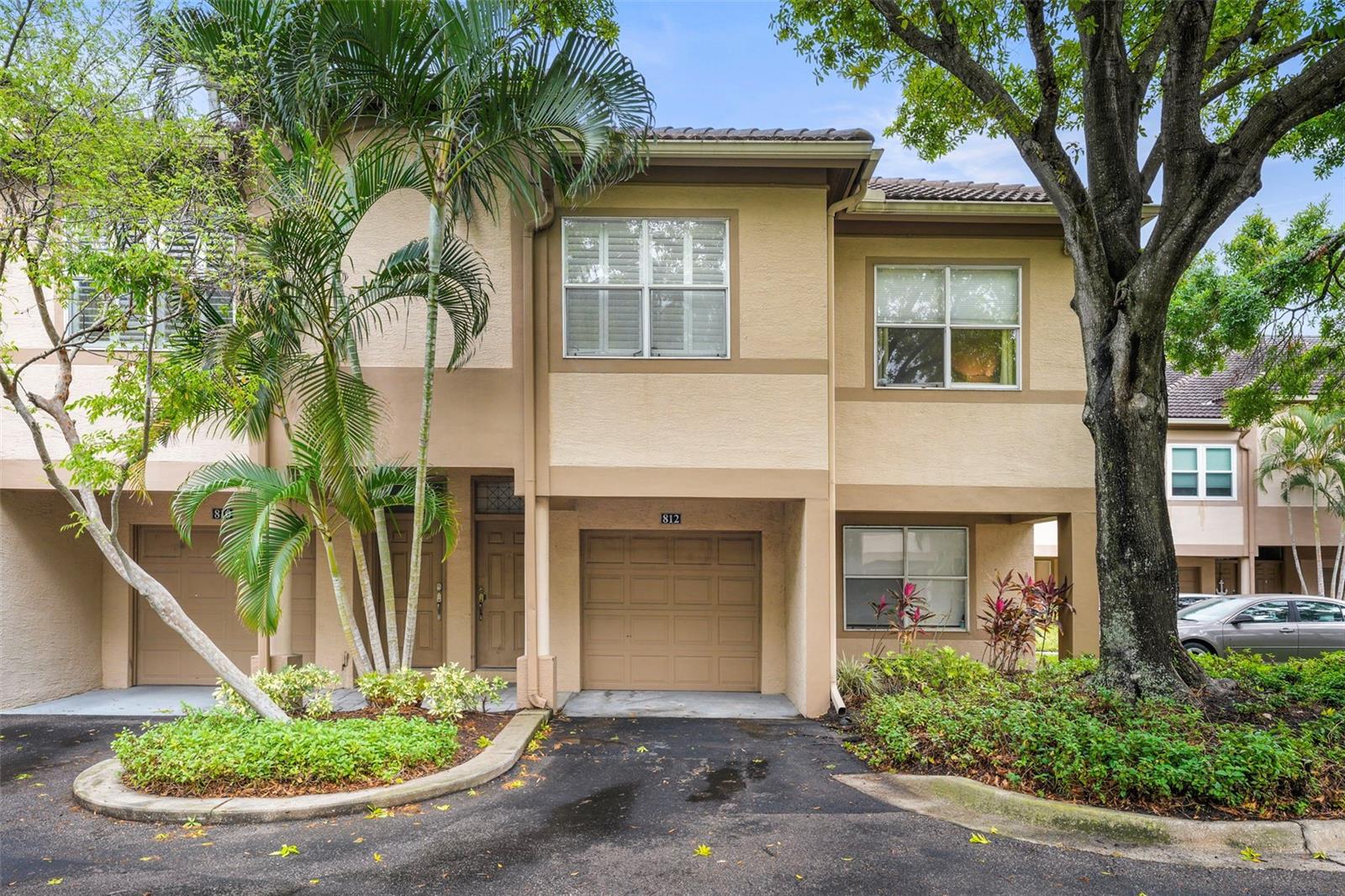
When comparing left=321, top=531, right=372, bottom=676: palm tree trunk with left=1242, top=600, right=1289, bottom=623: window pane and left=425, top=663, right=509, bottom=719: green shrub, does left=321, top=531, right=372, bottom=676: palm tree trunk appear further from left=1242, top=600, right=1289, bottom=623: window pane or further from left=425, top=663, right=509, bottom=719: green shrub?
left=1242, top=600, right=1289, bottom=623: window pane

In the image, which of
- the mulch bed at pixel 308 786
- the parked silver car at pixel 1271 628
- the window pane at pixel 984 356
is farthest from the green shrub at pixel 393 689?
the parked silver car at pixel 1271 628

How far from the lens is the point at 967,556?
35.5ft

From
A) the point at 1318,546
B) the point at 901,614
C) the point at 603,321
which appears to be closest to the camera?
the point at 603,321

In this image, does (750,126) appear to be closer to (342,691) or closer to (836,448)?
(836,448)

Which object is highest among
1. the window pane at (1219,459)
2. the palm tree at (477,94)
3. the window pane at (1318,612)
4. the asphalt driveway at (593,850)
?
the palm tree at (477,94)

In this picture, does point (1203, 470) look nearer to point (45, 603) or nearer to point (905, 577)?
point (905, 577)

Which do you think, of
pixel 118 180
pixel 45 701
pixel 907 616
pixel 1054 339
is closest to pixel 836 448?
pixel 907 616

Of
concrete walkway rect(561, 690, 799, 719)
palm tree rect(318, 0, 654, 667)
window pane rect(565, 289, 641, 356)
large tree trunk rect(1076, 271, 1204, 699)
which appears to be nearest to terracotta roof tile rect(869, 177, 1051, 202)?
large tree trunk rect(1076, 271, 1204, 699)

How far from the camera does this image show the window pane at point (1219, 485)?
68.3ft

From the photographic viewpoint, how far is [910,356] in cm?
996

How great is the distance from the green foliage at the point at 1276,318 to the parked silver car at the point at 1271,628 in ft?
12.4

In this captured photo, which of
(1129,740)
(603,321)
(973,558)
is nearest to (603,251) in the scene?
(603,321)

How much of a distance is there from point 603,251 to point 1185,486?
61.0 ft

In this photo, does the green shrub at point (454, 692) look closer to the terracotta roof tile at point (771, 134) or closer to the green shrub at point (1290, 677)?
the terracotta roof tile at point (771, 134)
